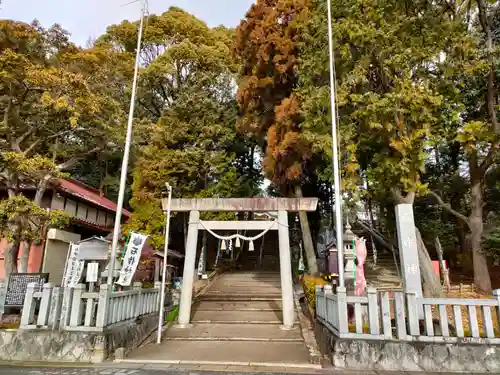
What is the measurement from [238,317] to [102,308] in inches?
196

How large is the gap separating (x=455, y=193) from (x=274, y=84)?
11.6 m

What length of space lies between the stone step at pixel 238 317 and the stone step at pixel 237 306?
1.13ft

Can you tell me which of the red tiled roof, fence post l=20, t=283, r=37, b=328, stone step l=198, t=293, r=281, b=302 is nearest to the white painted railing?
stone step l=198, t=293, r=281, b=302

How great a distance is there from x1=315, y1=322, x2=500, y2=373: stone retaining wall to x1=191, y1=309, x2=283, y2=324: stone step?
4132 millimetres

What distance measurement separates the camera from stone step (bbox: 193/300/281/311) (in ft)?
39.1

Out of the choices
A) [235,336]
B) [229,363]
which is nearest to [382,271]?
[235,336]

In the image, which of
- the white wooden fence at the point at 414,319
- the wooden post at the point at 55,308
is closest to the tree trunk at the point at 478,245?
the white wooden fence at the point at 414,319

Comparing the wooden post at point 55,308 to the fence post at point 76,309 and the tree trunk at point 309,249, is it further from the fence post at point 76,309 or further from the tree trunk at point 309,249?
the tree trunk at point 309,249

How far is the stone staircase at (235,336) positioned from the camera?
23.7 ft

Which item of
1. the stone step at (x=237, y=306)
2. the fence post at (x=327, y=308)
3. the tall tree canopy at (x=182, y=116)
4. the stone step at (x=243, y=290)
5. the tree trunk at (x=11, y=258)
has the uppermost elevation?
the tall tree canopy at (x=182, y=116)

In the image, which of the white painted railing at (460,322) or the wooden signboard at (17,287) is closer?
the white painted railing at (460,322)

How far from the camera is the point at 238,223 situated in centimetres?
1082

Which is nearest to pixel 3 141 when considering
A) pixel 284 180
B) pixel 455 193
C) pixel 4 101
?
pixel 4 101

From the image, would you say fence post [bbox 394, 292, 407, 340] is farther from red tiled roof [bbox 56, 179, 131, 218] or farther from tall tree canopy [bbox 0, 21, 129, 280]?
red tiled roof [bbox 56, 179, 131, 218]
